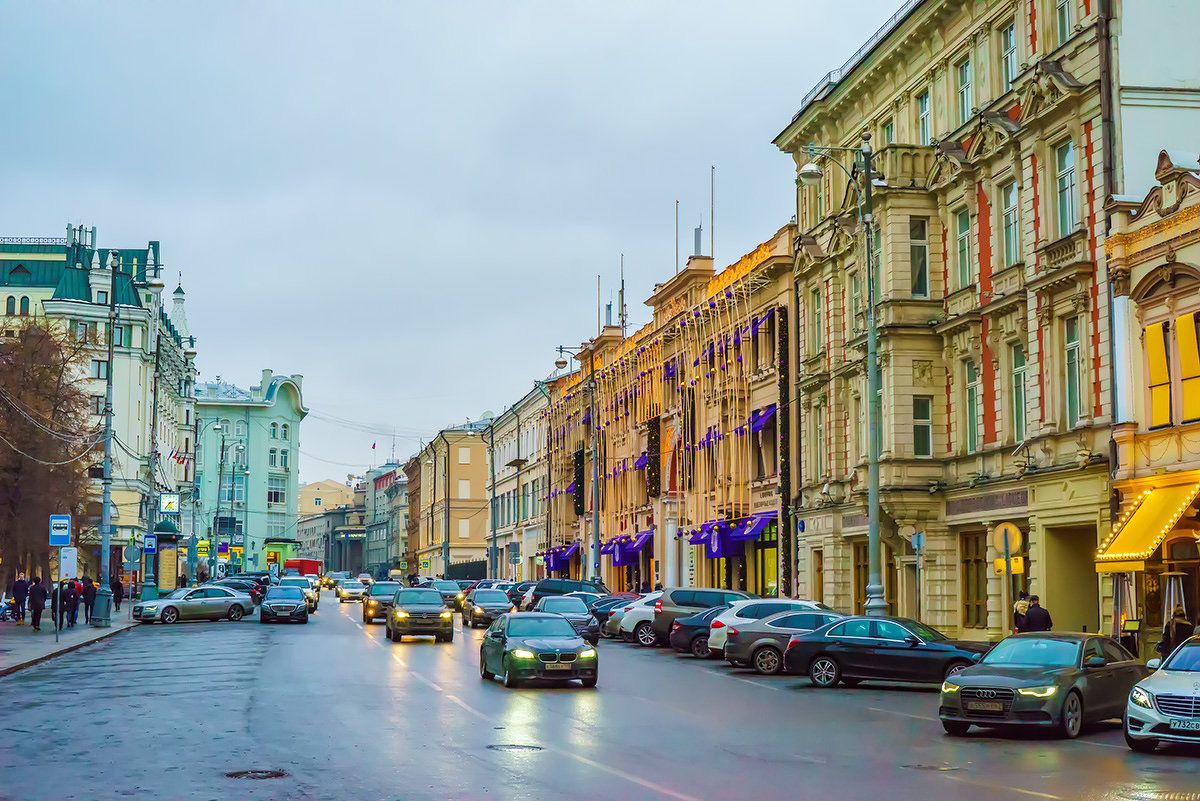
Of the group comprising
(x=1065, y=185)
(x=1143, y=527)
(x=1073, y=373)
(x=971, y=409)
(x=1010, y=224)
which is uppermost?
(x=1065, y=185)

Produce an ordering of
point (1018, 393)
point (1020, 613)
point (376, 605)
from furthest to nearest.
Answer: point (376, 605)
point (1018, 393)
point (1020, 613)

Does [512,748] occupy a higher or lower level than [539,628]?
lower

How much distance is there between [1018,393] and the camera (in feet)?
119

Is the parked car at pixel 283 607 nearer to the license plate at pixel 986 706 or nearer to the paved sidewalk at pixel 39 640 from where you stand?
the paved sidewalk at pixel 39 640

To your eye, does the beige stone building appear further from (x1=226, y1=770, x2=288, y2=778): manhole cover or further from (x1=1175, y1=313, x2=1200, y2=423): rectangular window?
(x1=226, y1=770, x2=288, y2=778): manhole cover

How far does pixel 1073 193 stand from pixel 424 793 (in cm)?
2484

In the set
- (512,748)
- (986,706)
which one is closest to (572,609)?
(986,706)

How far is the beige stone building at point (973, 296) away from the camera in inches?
1259

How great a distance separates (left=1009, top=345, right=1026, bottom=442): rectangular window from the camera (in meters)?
36.0

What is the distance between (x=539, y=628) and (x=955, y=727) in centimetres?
984

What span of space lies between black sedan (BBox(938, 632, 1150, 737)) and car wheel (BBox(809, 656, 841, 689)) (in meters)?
7.55

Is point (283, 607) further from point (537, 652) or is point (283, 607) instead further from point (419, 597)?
point (537, 652)

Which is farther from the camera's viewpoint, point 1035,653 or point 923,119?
point 923,119

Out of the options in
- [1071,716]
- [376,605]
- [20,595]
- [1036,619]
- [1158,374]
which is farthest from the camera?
[376,605]
